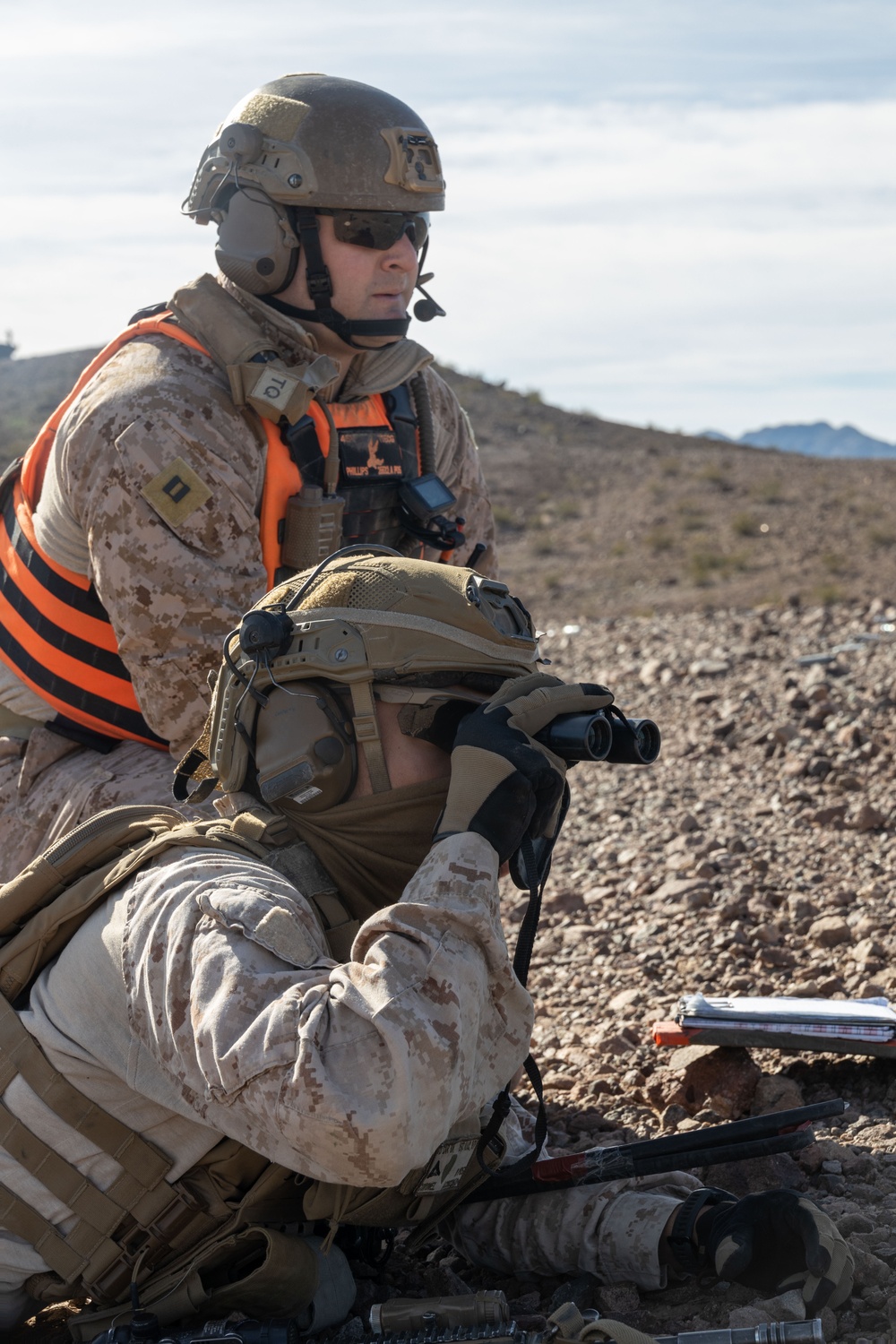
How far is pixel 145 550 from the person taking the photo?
3637 millimetres

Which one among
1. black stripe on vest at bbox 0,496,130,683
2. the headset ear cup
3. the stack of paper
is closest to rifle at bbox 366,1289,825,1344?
the stack of paper

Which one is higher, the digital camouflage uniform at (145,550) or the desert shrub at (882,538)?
the digital camouflage uniform at (145,550)

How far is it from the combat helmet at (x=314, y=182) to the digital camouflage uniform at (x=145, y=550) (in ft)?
0.80

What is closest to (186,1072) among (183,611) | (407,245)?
(183,611)

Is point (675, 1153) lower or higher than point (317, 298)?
lower

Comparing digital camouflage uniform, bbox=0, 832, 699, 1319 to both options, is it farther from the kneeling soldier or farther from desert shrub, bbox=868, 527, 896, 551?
desert shrub, bbox=868, 527, 896, 551

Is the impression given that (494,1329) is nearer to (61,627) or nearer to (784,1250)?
(784,1250)

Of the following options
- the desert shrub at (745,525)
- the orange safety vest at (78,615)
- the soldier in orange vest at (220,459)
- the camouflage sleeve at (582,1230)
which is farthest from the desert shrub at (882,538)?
the camouflage sleeve at (582,1230)

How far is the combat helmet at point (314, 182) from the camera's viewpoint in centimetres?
405

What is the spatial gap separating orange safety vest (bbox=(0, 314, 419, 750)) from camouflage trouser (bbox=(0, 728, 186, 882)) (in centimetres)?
7

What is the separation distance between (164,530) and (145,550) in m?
0.07

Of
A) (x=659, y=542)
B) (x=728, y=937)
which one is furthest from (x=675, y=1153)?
(x=659, y=542)

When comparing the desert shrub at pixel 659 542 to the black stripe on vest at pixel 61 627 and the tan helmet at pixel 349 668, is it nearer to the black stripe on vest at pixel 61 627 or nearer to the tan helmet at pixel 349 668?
the black stripe on vest at pixel 61 627

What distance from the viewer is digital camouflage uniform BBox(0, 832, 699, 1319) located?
204cm
